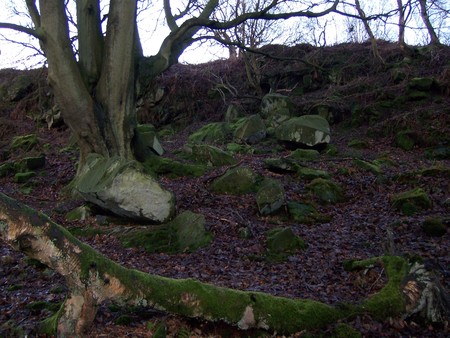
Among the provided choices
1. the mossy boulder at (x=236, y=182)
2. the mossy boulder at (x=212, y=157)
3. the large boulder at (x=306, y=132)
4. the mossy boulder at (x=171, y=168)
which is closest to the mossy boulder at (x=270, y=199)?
the mossy boulder at (x=236, y=182)

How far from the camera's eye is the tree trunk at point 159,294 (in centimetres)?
357

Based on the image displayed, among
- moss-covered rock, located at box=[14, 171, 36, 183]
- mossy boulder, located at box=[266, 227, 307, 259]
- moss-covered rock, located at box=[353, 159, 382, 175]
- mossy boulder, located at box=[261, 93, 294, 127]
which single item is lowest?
mossy boulder, located at box=[266, 227, 307, 259]

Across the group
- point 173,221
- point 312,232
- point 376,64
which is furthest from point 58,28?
point 376,64

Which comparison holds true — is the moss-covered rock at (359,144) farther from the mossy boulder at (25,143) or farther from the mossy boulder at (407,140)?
the mossy boulder at (25,143)

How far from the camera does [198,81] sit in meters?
22.7

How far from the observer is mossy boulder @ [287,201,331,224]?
8336mm

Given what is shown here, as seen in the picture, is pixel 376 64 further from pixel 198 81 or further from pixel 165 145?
pixel 165 145

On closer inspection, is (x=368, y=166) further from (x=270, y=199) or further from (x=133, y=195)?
(x=133, y=195)

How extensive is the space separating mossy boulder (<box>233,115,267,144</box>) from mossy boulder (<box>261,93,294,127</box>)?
3.92 ft

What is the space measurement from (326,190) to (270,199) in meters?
1.71

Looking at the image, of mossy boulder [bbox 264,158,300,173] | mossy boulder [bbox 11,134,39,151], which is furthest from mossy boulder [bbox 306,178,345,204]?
mossy boulder [bbox 11,134,39,151]

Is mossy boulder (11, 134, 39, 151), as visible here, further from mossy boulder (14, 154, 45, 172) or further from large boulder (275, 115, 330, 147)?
large boulder (275, 115, 330, 147)

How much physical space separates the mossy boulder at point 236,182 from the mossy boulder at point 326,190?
4.26 feet

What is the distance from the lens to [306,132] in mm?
13906
